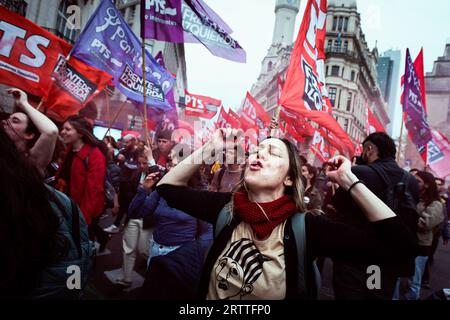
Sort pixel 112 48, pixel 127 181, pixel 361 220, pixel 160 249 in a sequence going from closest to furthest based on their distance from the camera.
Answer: pixel 361 220 < pixel 160 249 < pixel 112 48 < pixel 127 181

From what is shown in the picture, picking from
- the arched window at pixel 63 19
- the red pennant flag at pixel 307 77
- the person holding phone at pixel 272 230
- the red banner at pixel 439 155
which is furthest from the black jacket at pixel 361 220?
the arched window at pixel 63 19

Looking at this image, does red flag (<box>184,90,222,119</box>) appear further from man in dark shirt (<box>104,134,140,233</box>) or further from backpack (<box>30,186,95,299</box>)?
backpack (<box>30,186,95,299</box>)

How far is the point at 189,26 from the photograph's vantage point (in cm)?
409

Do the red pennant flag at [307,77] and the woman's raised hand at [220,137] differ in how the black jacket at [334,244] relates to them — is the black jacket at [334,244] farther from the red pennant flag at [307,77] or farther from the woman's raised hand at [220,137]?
the red pennant flag at [307,77]

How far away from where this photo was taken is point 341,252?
1336 mm

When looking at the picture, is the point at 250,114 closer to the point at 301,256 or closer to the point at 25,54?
the point at 25,54

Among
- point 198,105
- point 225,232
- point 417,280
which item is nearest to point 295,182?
point 225,232

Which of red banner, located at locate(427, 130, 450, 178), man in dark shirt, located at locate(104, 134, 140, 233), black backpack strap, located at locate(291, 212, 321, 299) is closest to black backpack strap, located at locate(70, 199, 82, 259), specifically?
black backpack strap, located at locate(291, 212, 321, 299)

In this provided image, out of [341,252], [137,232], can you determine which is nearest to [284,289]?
[341,252]

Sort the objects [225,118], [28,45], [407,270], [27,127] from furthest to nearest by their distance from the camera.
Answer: [225,118] → [28,45] → [27,127] → [407,270]

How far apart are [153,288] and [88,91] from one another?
4018mm

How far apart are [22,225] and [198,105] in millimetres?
11599

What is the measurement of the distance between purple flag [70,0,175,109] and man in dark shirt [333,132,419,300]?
164 inches

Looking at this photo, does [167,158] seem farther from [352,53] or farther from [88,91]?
[352,53]
